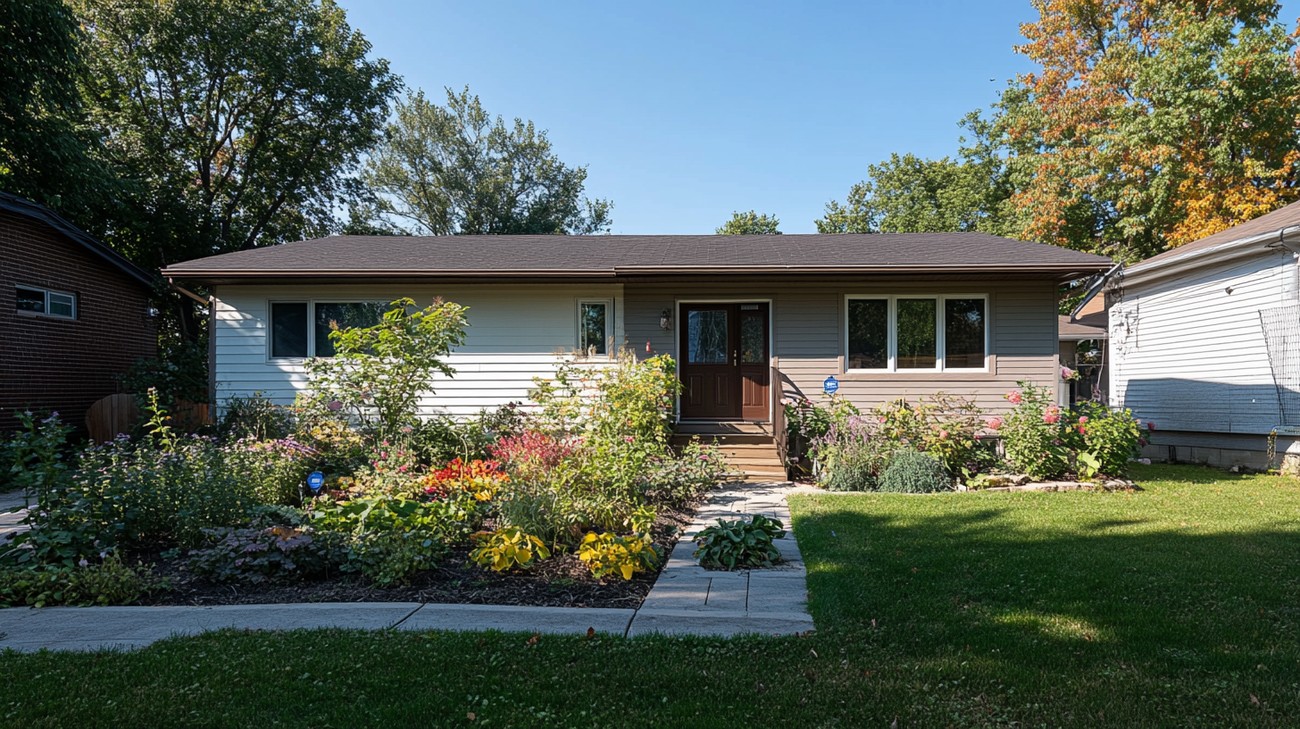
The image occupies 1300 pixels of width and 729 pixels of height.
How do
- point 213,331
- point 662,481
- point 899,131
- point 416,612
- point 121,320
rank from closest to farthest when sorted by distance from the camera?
point 416,612 → point 662,481 → point 213,331 → point 121,320 → point 899,131

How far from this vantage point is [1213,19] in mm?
15062

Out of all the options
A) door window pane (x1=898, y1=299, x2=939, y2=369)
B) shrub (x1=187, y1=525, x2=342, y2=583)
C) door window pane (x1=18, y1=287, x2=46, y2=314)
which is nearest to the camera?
shrub (x1=187, y1=525, x2=342, y2=583)

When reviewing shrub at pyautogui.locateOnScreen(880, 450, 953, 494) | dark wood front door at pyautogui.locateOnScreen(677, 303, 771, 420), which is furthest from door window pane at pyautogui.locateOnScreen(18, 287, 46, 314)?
shrub at pyautogui.locateOnScreen(880, 450, 953, 494)

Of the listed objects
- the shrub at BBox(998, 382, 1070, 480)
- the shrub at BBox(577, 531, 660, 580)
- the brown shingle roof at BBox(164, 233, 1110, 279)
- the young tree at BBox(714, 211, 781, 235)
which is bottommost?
the shrub at BBox(577, 531, 660, 580)

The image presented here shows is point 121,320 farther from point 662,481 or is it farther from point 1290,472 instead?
point 1290,472

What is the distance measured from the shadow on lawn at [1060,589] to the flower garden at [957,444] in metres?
2.12

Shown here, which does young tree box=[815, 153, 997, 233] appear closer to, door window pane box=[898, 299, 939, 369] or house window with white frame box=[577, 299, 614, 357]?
door window pane box=[898, 299, 939, 369]

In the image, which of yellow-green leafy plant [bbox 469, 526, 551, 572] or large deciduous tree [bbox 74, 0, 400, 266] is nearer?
yellow-green leafy plant [bbox 469, 526, 551, 572]

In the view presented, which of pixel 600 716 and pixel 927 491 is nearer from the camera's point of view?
pixel 600 716

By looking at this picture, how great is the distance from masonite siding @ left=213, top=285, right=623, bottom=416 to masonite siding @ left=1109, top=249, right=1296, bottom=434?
9.73 metres

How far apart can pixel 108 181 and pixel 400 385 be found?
1283cm

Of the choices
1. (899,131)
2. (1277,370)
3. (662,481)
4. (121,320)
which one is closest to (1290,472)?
(1277,370)

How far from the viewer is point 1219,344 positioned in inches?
420

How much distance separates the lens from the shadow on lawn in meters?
3.24
